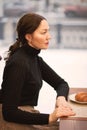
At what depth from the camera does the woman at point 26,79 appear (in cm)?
139

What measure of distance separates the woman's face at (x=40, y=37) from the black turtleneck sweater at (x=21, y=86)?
0.09ft

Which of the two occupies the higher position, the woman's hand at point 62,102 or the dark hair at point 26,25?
the dark hair at point 26,25

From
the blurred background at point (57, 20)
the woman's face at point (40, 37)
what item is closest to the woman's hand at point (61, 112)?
the woman's face at point (40, 37)

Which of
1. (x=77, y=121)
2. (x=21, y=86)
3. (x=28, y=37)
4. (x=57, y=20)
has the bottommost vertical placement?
(x=77, y=121)

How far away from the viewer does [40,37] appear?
1547 millimetres

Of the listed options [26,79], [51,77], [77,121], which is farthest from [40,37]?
[77,121]

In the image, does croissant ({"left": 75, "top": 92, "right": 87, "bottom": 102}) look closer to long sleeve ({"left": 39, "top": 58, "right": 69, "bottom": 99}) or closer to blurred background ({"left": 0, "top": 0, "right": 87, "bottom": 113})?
long sleeve ({"left": 39, "top": 58, "right": 69, "bottom": 99})

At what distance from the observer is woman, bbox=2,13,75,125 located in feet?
4.56

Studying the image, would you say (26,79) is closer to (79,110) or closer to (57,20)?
(79,110)

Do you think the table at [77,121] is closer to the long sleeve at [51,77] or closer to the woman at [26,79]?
the woman at [26,79]

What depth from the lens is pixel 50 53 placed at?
528cm

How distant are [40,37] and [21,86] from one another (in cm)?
26

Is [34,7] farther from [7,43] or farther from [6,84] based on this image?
[6,84]

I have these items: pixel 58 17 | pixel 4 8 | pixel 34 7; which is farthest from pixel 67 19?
pixel 4 8
